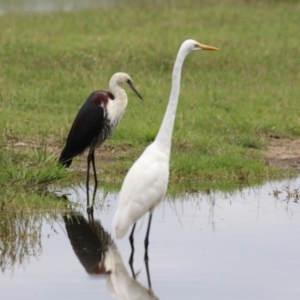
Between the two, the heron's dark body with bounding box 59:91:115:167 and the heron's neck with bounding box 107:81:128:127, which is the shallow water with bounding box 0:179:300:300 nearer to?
the heron's dark body with bounding box 59:91:115:167

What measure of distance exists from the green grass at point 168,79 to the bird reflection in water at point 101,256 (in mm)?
990

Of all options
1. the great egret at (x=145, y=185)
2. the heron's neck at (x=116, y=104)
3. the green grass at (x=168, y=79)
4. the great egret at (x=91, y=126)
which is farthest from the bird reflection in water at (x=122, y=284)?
the heron's neck at (x=116, y=104)

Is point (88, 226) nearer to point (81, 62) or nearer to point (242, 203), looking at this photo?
point (242, 203)

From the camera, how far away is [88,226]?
26.1 ft

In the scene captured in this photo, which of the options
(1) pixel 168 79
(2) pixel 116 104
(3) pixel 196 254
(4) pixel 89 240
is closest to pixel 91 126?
(2) pixel 116 104

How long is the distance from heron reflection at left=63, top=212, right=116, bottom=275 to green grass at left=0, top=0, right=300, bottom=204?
2.82 feet

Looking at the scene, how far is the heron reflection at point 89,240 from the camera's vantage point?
6.84 metres

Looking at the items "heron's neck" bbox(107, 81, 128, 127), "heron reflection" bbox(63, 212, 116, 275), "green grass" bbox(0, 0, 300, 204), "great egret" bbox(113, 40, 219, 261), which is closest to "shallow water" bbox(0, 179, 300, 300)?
"heron reflection" bbox(63, 212, 116, 275)

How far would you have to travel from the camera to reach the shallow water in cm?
620

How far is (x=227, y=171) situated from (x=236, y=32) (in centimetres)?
865

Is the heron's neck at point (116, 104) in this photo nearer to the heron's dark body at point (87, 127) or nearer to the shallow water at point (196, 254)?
the heron's dark body at point (87, 127)

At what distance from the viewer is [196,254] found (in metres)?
7.06

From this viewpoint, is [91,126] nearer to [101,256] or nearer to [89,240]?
[89,240]

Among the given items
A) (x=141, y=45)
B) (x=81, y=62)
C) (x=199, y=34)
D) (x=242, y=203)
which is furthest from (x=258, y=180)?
(x=199, y=34)
